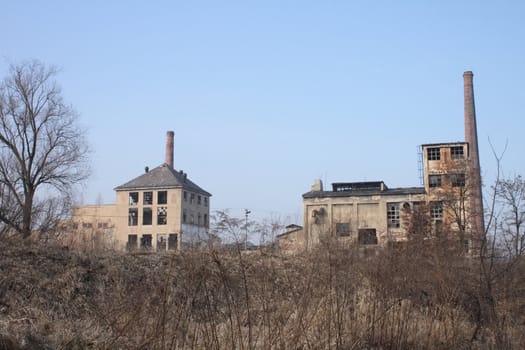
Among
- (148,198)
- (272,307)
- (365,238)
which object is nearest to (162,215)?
(148,198)

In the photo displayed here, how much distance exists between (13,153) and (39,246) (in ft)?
72.7

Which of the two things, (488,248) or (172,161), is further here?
(172,161)

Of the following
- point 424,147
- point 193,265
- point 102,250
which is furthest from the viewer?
point 424,147

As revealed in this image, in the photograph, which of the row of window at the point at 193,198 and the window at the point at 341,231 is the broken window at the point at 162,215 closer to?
the row of window at the point at 193,198

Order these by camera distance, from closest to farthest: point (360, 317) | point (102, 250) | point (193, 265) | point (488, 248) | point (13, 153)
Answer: point (193, 265)
point (360, 317)
point (488, 248)
point (102, 250)
point (13, 153)

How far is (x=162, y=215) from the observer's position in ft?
213

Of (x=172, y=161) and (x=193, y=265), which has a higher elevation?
(x=172, y=161)

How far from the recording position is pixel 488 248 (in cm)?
751

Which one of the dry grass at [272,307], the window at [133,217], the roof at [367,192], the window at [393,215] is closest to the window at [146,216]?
→ the window at [133,217]

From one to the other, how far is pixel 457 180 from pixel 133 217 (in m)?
38.8

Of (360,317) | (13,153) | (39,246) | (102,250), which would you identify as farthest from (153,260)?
(13,153)

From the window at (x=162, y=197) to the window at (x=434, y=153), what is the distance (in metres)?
30.0

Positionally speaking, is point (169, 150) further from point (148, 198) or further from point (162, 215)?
point (162, 215)

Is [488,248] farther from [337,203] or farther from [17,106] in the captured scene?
[337,203]
